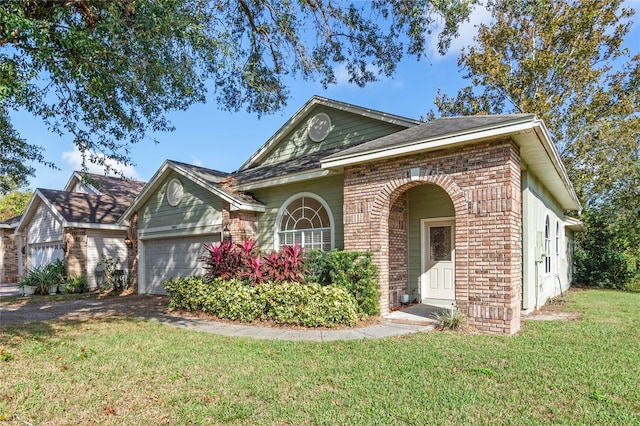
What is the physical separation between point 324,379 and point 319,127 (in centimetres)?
914

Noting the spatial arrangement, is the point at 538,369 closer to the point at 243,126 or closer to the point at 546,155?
the point at 546,155

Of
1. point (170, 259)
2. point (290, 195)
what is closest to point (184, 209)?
point (170, 259)

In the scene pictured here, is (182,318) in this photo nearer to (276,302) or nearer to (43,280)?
(276,302)

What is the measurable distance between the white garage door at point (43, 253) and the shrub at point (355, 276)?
14.2 meters

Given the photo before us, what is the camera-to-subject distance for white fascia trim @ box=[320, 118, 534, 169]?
21.0 ft

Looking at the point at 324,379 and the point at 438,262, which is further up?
the point at 438,262

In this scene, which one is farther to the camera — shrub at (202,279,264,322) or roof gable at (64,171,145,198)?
roof gable at (64,171,145,198)

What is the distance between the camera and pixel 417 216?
9.59 meters

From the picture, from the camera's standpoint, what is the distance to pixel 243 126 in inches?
527

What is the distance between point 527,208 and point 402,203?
111 inches

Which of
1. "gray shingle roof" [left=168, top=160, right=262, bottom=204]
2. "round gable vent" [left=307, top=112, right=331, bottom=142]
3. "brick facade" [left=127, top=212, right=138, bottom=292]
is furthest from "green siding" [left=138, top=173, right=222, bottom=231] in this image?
"round gable vent" [left=307, top=112, right=331, bottom=142]

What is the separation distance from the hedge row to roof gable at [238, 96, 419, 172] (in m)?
5.18

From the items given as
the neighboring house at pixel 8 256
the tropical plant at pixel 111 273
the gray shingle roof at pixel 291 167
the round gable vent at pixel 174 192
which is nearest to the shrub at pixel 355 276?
the gray shingle roof at pixel 291 167

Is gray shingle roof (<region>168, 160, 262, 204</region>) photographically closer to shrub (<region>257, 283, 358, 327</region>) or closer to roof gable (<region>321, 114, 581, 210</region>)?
roof gable (<region>321, 114, 581, 210</region>)
